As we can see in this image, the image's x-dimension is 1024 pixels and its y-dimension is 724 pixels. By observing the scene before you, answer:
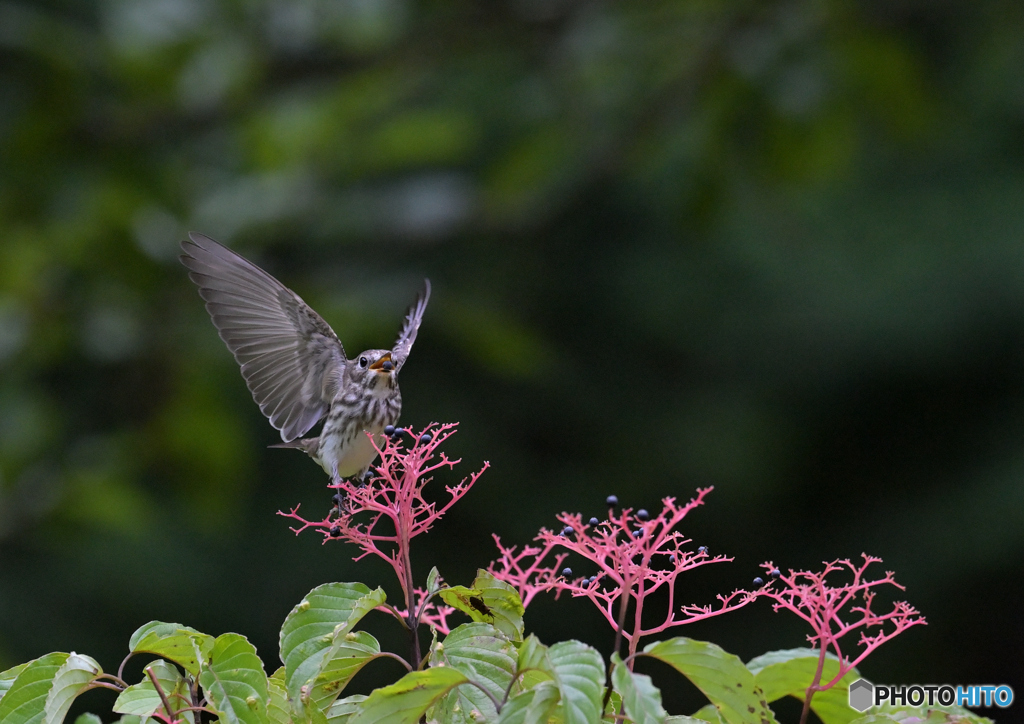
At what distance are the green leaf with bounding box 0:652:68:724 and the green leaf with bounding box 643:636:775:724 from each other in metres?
0.74

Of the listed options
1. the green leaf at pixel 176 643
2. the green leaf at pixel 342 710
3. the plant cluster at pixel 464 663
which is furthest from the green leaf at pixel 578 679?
the green leaf at pixel 176 643

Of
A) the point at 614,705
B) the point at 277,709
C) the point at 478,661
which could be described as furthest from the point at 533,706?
the point at 277,709

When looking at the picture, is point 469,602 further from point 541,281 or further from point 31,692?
point 541,281

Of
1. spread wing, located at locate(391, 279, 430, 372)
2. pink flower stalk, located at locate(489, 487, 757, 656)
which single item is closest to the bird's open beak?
spread wing, located at locate(391, 279, 430, 372)

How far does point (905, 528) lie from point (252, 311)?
18.2ft

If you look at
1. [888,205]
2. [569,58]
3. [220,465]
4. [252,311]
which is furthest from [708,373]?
[252,311]

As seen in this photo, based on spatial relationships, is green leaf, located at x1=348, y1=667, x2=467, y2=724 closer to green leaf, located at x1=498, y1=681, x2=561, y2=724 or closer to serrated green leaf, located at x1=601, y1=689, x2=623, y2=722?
green leaf, located at x1=498, y1=681, x2=561, y2=724

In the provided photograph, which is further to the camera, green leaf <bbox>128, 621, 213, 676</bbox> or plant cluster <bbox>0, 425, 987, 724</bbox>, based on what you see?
green leaf <bbox>128, 621, 213, 676</bbox>

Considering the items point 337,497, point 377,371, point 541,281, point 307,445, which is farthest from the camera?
point 541,281

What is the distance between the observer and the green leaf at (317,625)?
1328 millimetres

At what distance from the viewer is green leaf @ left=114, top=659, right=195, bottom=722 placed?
4.14ft

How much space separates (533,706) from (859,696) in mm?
546

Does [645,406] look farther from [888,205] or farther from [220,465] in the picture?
[220,465]

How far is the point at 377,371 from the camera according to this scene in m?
2.45
